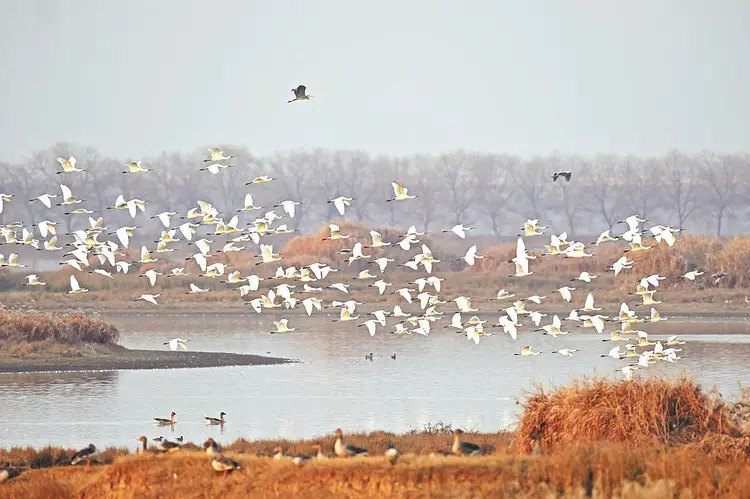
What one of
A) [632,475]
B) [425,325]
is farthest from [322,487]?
[425,325]

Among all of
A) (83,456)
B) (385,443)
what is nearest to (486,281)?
(385,443)

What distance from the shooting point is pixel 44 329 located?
43688 mm

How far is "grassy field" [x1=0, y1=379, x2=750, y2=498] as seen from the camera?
16969 mm

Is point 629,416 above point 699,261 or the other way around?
the other way around

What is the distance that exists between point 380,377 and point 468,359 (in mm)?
7361

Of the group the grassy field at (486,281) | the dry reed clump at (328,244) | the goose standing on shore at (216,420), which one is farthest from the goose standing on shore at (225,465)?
the dry reed clump at (328,244)

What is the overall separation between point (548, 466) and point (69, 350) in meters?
28.3

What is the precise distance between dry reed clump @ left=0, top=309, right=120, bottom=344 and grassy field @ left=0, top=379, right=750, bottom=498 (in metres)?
21.6

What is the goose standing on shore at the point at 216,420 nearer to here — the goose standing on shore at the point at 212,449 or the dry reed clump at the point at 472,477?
the goose standing on shore at the point at 212,449

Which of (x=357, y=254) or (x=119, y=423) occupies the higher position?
(x=357, y=254)

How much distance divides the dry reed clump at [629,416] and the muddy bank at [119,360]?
80.1 feet

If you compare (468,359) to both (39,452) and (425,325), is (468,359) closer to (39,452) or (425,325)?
(425,325)

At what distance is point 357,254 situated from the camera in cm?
3947

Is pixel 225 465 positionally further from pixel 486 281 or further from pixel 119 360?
pixel 486 281
